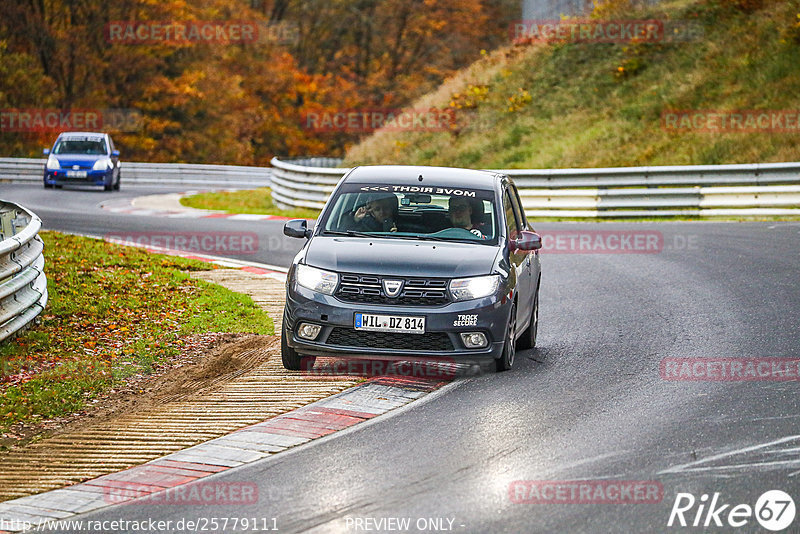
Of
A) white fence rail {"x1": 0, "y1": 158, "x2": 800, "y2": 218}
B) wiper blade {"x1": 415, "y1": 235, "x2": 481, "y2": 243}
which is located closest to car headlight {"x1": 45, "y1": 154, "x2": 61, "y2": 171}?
white fence rail {"x1": 0, "y1": 158, "x2": 800, "y2": 218}

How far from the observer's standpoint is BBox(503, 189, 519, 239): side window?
34.0ft

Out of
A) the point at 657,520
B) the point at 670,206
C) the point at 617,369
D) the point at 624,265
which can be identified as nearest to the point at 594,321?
the point at 617,369

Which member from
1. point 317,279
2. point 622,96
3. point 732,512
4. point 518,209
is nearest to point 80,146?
point 622,96

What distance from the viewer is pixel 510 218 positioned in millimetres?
10672

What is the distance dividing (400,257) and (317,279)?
71 cm

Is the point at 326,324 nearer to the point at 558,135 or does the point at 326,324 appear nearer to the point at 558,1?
the point at 558,135

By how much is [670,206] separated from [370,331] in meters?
16.4

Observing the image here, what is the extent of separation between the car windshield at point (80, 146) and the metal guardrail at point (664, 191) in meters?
11.8

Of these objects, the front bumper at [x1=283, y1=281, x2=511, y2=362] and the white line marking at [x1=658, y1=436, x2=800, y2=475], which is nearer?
the white line marking at [x1=658, y1=436, x2=800, y2=475]

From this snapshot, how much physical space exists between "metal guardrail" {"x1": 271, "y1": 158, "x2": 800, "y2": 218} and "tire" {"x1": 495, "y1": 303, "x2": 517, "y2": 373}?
1402 cm

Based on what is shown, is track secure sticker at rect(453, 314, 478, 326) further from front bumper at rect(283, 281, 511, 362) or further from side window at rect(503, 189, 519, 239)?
side window at rect(503, 189, 519, 239)

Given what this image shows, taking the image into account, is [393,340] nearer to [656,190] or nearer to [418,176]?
[418,176]

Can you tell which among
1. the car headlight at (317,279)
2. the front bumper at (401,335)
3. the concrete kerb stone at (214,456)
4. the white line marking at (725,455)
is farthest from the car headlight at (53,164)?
the white line marking at (725,455)

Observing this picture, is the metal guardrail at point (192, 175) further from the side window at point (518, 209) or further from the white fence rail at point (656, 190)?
the side window at point (518, 209)
